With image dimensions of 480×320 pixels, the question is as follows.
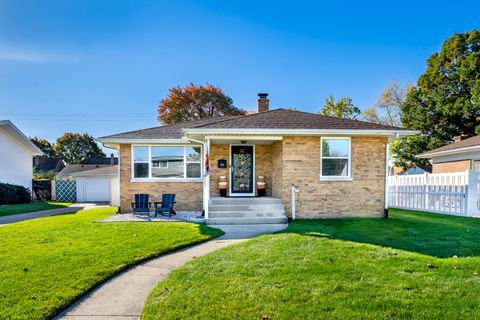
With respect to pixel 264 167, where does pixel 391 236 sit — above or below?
below

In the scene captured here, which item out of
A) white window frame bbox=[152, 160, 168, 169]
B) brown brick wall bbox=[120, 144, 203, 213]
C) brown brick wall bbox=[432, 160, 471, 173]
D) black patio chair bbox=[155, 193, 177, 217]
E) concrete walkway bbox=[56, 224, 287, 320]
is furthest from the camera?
brown brick wall bbox=[432, 160, 471, 173]

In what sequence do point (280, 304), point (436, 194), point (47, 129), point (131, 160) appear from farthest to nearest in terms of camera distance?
point (47, 129), point (131, 160), point (436, 194), point (280, 304)

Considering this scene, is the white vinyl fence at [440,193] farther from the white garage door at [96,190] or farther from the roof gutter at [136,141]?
the white garage door at [96,190]

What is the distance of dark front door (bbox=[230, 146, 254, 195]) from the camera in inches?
508

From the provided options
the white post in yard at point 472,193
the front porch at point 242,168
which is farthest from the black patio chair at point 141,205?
the white post in yard at point 472,193

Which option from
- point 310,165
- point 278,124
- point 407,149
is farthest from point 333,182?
point 407,149

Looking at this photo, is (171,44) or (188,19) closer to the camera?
(188,19)

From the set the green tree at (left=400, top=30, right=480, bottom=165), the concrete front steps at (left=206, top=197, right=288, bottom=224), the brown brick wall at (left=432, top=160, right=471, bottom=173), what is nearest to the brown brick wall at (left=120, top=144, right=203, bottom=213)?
the concrete front steps at (left=206, top=197, right=288, bottom=224)

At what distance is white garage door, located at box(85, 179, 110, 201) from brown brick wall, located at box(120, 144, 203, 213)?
12545 mm

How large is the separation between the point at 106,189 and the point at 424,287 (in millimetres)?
24174

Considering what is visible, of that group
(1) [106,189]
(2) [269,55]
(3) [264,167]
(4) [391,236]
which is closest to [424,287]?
(4) [391,236]

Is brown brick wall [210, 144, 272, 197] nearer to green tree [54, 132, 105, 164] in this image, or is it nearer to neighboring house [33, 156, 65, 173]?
neighboring house [33, 156, 65, 173]

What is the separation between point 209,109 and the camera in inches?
1467

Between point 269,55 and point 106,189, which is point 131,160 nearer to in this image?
point 269,55
